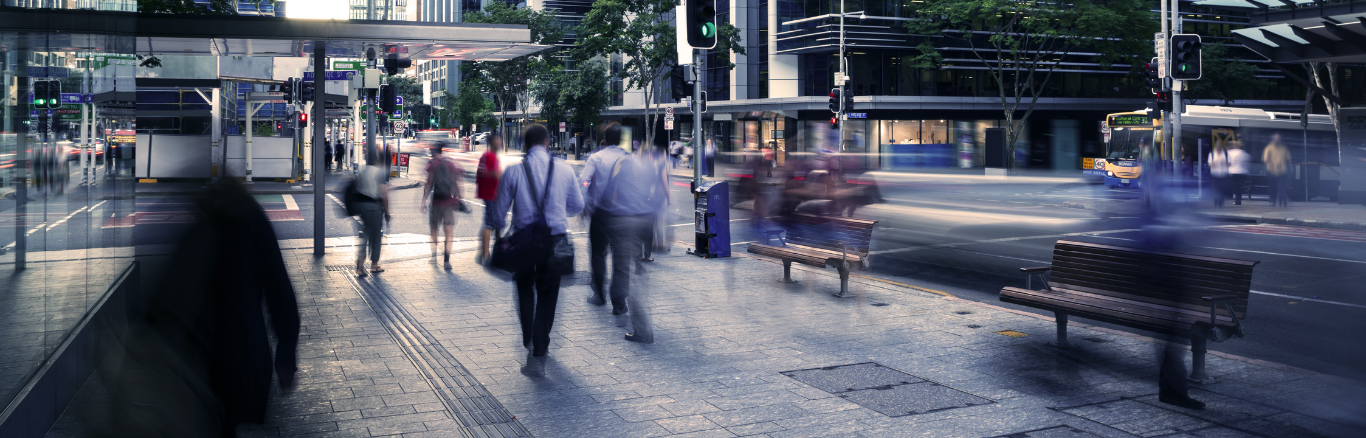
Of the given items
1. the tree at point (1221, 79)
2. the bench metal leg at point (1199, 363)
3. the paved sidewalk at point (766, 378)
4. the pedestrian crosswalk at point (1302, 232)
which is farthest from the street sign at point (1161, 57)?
the tree at point (1221, 79)

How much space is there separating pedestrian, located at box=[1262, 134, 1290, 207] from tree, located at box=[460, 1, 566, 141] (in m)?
40.8

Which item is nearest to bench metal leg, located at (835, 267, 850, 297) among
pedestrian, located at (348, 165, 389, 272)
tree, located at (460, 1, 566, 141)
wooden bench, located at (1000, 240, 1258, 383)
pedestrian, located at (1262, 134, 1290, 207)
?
wooden bench, located at (1000, 240, 1258, 383)

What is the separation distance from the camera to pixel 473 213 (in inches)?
867

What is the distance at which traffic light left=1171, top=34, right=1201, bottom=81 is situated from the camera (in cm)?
2097

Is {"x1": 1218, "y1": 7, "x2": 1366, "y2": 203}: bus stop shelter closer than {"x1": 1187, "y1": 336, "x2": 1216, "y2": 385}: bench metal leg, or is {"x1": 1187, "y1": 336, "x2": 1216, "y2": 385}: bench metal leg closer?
{"x1": 1187, "y1": 336, "x2": 1216, "y2": 385}: bench metal leg

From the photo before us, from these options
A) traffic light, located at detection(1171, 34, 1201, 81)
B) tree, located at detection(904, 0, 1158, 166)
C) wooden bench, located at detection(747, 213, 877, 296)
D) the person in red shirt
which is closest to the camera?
wooden bench, located at detection(747, 213, 877, 296)

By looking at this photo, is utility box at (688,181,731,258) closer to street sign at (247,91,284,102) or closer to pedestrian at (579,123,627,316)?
pedestrian at (579,123,627,316)

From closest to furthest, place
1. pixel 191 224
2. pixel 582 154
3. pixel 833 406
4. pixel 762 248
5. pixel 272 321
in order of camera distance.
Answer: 1. pixel 191 224
2. pixel 272 321
3. pixel 833 406
4. pixel 762 248
5. pixel 582 154

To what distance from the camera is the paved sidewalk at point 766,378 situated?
5508 millimetres

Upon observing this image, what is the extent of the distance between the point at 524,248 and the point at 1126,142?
29853 millimetres

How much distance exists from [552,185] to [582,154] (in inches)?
2353

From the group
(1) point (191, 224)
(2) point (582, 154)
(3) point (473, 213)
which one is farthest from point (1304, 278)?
(2) point (582, 154)

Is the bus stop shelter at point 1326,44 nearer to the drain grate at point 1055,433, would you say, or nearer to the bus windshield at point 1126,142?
the bus windshield at point 1126,142

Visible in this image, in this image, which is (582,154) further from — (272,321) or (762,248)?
(272,321)
